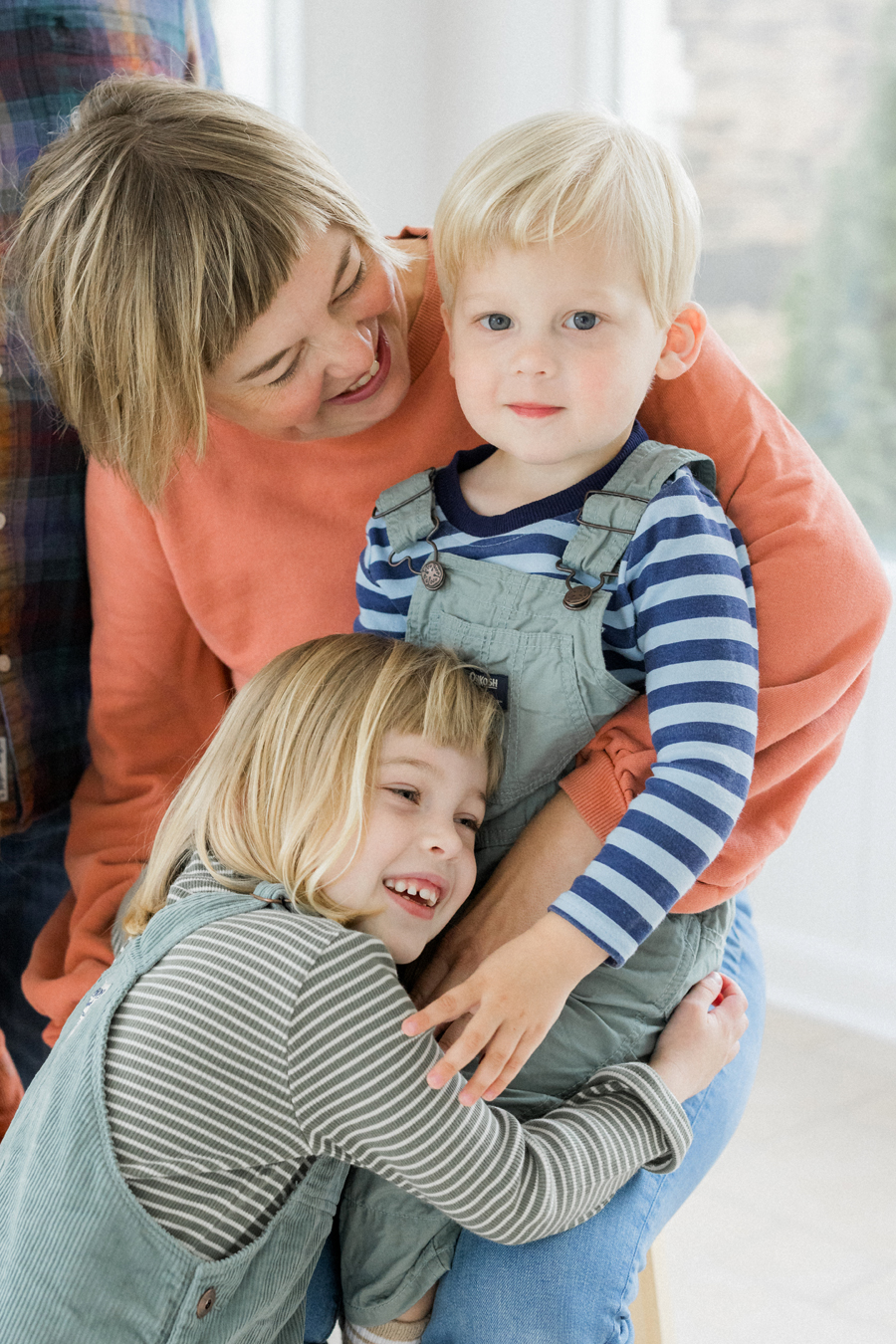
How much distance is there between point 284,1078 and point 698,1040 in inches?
15.6

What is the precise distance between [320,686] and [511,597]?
18cm

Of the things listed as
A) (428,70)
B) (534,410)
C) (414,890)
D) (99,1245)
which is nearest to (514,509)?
(534,410)

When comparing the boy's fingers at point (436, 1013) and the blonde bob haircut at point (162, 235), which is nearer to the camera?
the boy's fingers at point (436, 1013)

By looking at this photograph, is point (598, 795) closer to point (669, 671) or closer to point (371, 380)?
point (669, 671)

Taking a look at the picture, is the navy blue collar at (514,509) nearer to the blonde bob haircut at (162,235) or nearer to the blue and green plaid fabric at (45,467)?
the blonde bob haircut at (162,235)

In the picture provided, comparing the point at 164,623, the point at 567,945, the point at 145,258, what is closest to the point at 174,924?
the point at 567,945

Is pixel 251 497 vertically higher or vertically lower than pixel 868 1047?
higher

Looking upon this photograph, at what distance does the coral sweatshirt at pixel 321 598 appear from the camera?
1.08 meters

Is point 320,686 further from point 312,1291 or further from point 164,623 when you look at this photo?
point 312,1291

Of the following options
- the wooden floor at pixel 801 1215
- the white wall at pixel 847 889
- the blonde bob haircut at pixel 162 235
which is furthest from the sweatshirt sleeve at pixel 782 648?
the white wall at pixel 847 889

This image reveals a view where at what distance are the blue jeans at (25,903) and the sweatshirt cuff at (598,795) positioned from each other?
676mm

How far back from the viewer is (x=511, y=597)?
42.6 inches

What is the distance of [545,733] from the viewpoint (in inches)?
43.6

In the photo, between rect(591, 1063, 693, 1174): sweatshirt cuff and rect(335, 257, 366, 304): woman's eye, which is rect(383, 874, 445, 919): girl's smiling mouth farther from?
rect(335, 257, 366, 304): woman's eye
